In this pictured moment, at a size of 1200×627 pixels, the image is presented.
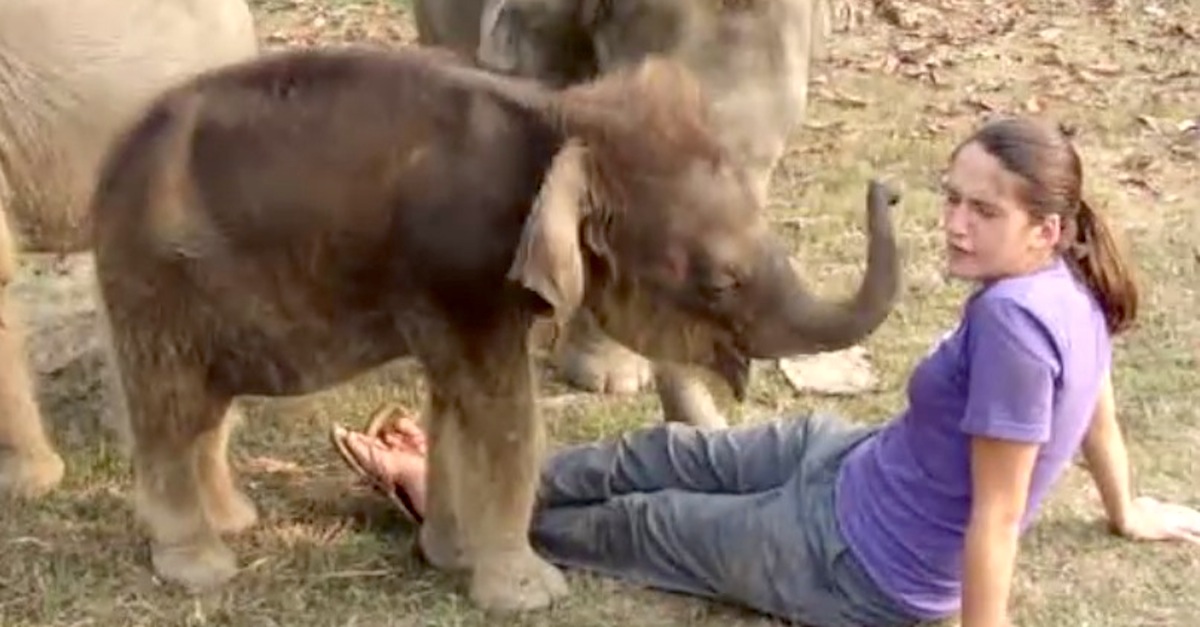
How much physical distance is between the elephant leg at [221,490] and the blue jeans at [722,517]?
1.83 feet

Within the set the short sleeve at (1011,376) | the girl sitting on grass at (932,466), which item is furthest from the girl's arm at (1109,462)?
the short sleeve at (1011,376)

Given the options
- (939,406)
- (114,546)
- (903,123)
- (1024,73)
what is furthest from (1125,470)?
(1024,73)

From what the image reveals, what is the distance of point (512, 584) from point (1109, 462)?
1097 millimetres

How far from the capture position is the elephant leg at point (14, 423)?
14.8ft

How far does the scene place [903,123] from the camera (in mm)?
7016

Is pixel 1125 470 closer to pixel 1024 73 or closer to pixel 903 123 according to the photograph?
pixel 903 123

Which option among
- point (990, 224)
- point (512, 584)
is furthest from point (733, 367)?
point (512, 584)

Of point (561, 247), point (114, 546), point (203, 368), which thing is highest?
point (561, 247)

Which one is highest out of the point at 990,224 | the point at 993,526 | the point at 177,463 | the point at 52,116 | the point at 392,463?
the point at 990,224


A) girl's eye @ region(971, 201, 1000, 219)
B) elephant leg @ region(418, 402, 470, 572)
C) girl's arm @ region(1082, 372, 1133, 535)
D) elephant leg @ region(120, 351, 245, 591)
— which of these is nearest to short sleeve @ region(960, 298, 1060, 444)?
girl's eye @ region(971, 201, 1000, 219)

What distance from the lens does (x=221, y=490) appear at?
4.33 m

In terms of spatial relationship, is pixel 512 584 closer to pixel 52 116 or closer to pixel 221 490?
pixel 221 490

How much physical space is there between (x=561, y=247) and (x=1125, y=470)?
1.32m

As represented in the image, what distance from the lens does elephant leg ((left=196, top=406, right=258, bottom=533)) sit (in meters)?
4.16
